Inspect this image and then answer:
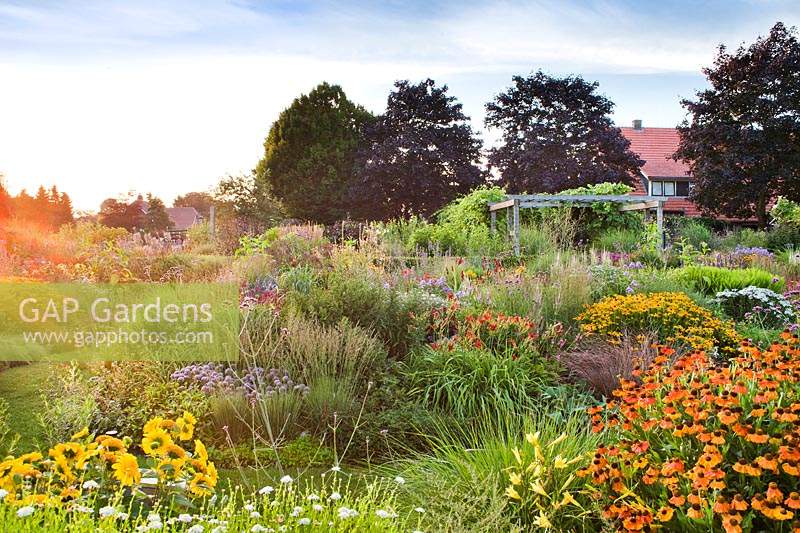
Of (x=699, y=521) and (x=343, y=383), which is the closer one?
(x=699, y=521)

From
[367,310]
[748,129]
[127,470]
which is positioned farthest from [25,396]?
[748,129]

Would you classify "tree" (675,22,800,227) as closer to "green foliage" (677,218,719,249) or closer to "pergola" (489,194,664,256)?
"green foliage" (677,218,719,249)

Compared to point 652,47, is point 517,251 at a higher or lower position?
lower

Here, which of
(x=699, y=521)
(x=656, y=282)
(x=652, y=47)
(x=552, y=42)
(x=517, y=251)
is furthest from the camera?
(x=517, y=251)

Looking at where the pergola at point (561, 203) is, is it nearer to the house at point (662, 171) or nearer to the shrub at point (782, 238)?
the shrub at point (782, 238)

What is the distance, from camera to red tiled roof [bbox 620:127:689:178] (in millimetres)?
28736

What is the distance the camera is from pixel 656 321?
5910 millimetres

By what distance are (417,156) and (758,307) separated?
19.4 metres

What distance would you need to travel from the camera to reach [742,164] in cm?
2169

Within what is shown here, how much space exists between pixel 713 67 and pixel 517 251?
558 inches

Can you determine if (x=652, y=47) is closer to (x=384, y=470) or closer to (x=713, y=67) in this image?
(x=384, y=470)

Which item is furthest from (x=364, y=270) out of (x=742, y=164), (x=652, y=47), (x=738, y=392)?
(x=742, y=164)

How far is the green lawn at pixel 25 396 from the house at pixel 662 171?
25.2 metres

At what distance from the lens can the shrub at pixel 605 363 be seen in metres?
4.81
